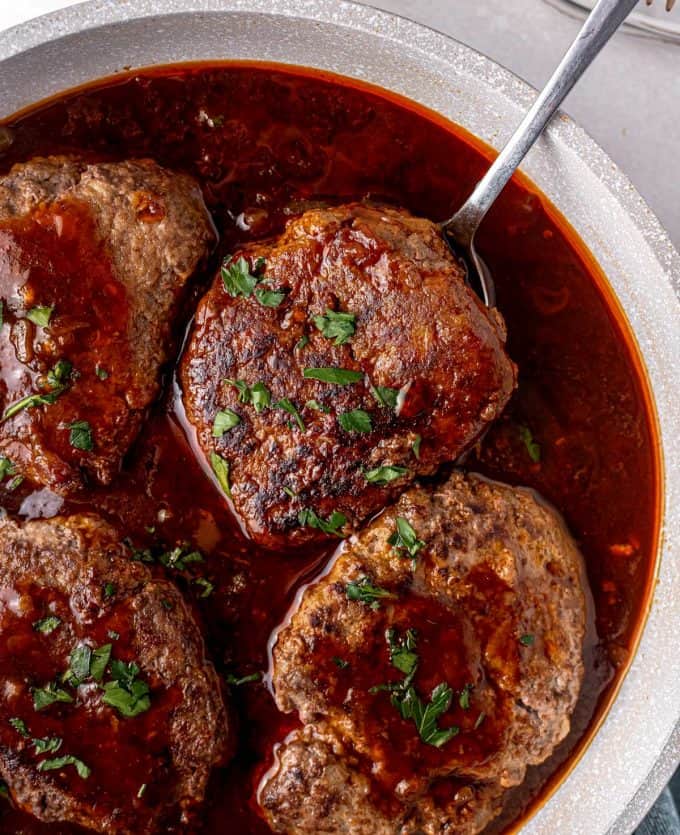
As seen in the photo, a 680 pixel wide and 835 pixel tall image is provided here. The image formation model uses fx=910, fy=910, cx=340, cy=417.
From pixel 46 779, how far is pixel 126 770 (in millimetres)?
313

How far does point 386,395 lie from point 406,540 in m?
0.58

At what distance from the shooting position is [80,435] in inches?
143

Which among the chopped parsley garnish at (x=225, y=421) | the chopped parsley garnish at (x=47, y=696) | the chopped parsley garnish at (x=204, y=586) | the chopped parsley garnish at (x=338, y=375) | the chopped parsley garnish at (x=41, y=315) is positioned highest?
the chopped parsley garnish at (x=338, y=375)

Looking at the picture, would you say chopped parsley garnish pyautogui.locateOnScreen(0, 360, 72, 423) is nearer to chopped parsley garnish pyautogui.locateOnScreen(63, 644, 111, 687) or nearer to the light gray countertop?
chopped parsley garnish pyautogui.locateOnScreen(63, 644, 111, 687)

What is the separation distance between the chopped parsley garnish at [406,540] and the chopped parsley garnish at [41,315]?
1.58m

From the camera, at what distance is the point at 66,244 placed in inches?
140

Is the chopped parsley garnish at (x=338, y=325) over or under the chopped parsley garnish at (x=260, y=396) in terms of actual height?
over

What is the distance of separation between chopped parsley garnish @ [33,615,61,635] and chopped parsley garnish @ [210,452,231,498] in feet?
2.74

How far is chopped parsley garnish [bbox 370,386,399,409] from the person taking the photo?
3.55m

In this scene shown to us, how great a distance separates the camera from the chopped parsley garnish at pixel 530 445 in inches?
161

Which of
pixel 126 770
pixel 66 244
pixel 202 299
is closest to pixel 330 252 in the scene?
pixel 202 299

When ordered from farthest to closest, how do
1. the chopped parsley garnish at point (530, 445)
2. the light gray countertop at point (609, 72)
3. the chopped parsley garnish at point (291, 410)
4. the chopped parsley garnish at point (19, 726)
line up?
the light gray countertop at point (609, 72) < the chopped parsley garnish at point (530, 445) < the chopped parsley garnish at point (291, 410) < the chopped parsley garnish at point (19, 726)

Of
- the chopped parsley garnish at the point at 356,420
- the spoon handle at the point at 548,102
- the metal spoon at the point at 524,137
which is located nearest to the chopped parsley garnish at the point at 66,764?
the chopped parsley garnish at the point at 356,420

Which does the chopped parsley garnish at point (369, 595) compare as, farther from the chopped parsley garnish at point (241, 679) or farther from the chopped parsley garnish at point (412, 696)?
the chopped parsley garnish at point (241, 679)
